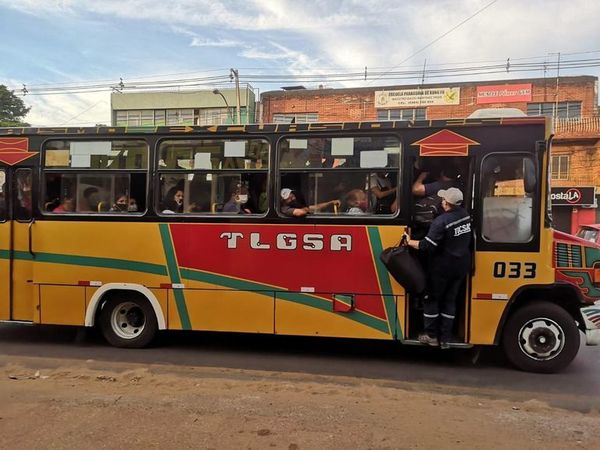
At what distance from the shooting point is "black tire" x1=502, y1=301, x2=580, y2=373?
19.4 ft

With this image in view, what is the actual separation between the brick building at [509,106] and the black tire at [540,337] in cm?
1843


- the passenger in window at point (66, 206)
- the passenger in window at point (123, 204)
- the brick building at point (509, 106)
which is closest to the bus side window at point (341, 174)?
the passenger in window at point (123, 204)

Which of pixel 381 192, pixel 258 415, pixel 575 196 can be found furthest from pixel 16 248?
pixel 575 196

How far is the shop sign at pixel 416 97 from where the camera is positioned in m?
28.8

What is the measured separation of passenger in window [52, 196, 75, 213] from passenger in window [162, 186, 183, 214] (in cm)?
127

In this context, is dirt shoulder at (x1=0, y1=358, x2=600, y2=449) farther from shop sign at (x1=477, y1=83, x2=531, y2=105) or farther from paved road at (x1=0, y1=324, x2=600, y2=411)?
shop sign at (x1=477, y1=83, x2=531, y2=105)

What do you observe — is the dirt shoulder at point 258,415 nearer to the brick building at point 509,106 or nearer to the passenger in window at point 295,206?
the passenger in window at point 295,206

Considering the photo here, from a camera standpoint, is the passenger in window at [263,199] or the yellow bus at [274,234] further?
the passenger in window at [263,199]

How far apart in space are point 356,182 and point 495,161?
5.15 ft

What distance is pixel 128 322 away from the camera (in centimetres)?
704

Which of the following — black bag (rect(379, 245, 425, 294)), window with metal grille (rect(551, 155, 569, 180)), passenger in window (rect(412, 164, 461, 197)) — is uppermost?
window with metal grille (rect(551, 155, 569, 180))

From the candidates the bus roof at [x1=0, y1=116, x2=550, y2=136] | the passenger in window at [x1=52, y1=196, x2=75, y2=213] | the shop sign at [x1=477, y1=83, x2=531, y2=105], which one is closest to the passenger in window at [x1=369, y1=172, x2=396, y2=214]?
the bus roof at [x1=0, y1=116, x2=550, y2=136]

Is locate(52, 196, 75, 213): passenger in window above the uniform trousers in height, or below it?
above

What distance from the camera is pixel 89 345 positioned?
23.6ft
